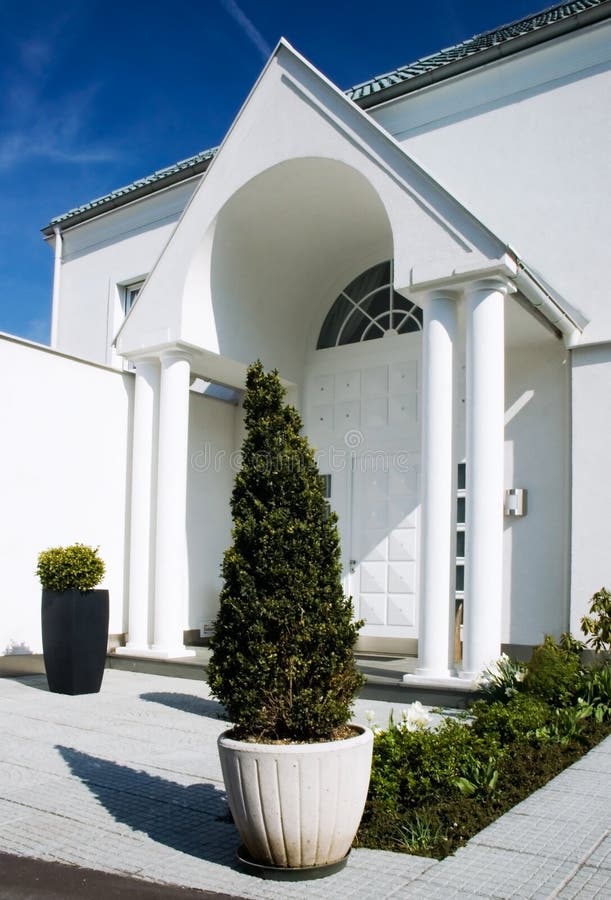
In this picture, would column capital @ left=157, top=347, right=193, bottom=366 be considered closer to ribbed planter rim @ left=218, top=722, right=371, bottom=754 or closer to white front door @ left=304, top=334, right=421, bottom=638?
white front door @ left=304, top=334, right=421, bottom=638

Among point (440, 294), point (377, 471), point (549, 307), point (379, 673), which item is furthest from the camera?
point (377, 471)

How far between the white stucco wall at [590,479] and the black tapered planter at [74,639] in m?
5.15

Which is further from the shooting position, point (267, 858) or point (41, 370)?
point (41, 370)

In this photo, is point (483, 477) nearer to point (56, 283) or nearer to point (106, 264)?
point (106, 264)

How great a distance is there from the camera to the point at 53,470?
10422 mm

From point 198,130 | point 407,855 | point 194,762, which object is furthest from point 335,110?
point 407,855

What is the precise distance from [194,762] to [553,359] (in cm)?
620

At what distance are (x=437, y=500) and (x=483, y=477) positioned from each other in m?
0.50

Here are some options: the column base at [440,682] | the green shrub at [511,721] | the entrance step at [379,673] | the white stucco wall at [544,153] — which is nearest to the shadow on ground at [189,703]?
the entrance step at [379,673]

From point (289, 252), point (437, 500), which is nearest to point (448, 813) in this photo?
point (437, 500)

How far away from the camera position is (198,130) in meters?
14.6

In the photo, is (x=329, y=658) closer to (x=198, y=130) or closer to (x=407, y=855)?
(x=407, y=855)

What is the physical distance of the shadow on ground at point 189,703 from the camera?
25.5 feet

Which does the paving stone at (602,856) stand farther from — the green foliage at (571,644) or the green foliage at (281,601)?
the green foliage at (571,644)
